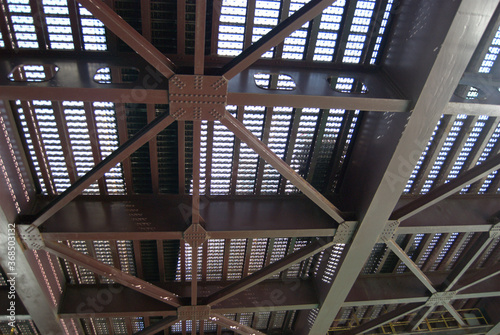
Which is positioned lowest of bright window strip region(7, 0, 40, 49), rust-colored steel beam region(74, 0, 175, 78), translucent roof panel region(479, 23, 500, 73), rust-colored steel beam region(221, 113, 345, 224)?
rust-colored steel beam region(221, 113, 345, 224)

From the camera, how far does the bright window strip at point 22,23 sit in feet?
23.5

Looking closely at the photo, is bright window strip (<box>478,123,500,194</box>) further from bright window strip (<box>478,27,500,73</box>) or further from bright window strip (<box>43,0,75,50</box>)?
bright window strip (<box>43,0,75,50</box>)

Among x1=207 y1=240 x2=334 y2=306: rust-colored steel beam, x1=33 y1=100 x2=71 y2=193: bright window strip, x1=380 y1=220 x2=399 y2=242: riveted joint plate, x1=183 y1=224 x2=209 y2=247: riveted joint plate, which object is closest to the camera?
x1=33 y1=100 x2=71 y2=193: bright window strip

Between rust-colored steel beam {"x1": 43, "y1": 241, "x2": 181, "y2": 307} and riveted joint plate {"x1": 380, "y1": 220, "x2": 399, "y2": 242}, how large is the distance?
5.99 metres

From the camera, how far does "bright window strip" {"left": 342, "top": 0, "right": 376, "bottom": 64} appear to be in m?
7.91

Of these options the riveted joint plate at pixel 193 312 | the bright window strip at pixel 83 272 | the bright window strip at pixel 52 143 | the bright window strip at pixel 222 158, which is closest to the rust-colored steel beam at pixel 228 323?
the riveted joint plate at pixel 193 312

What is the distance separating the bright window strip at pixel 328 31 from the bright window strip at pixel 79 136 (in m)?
5.16

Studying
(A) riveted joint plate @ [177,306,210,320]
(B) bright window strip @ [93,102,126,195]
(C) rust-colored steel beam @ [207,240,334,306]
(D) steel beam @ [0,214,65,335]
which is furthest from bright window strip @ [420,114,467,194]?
(D) steel beam @ [0,214,65,335]

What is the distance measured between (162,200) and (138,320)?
6524 millimetres

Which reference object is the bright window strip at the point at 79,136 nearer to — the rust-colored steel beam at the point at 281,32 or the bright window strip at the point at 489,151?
the rust-colored steel beam at the point at 281,32

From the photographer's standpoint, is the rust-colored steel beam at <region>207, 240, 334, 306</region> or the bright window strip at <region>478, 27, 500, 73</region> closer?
the bright window strip at <region>478, 27, 500, 73</region>

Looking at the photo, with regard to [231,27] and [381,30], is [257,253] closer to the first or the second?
[231,27]

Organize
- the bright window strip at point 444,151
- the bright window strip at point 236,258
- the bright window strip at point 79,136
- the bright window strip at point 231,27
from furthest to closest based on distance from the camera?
1. the bright window strip at point 236,258
2. the bright window strip at point 444,151
3. the bright window strip at point 79,136
4. the bright window strip at point 231,27

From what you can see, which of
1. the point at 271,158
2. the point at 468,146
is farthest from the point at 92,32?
the point at 468,146
